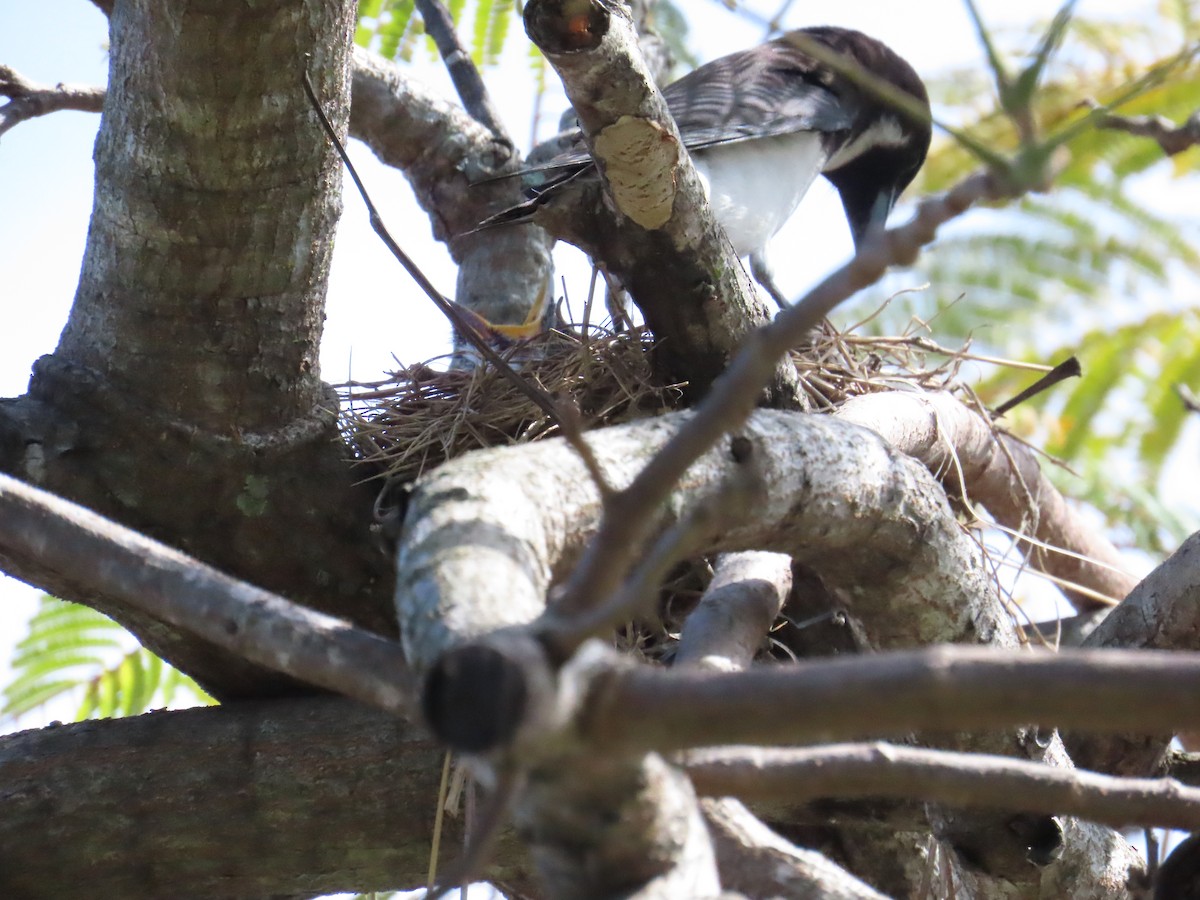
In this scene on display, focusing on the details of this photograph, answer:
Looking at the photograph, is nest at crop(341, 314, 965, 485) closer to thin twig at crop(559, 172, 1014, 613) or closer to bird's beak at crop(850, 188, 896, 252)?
thin twig at crop(559, 172, 1014, 613)

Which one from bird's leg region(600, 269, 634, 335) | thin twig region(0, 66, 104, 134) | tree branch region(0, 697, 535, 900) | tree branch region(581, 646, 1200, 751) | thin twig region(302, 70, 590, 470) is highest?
thin twig region(0, 66, 104, 134)

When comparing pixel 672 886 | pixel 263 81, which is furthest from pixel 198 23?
pixel 672 886

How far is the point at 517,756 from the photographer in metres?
0.80

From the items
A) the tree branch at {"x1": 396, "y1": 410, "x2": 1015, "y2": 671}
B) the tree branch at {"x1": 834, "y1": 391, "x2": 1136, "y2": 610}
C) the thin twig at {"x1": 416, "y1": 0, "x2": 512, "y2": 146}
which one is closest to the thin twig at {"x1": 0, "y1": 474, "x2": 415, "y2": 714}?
the tree branch at {"x1": 396, "y1": 410, "x2": 1015, "y2": 671}

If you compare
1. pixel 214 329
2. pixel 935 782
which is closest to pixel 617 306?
pixel 214 329

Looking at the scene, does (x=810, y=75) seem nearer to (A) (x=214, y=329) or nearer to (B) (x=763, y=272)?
(B) (x=763, y=272)

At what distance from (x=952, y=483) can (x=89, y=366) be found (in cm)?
Result: 226

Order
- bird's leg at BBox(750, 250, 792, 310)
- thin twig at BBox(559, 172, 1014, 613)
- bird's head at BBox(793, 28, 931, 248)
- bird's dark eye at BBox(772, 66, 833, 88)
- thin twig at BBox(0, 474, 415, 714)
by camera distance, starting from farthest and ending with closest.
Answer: bird's head at BBox(793, 28, 931, 248) → bird's dark eye at BBox(772, 66, 833, 88) → bird's leg at BBox(750, 250, 792, 310) → thin twig at BBox(0, 474, 415, 714) → thin twig at BBox(559, 172, 1014, 613)

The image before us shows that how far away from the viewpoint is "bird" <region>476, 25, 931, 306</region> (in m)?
4.05

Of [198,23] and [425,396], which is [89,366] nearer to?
[198,23]

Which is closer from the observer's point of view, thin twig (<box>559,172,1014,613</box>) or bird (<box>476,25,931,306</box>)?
thin twig (<box>559,172,1014,613</box>)

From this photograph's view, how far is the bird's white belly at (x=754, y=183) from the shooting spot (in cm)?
405

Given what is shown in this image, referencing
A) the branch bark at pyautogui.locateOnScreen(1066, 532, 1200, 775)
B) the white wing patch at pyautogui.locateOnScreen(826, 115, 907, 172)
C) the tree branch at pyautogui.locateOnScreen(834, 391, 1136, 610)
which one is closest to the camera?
the branch bark at pyautogui.locateOnScreen(1066, 532, 1200, 775)

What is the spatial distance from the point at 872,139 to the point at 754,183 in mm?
1077
